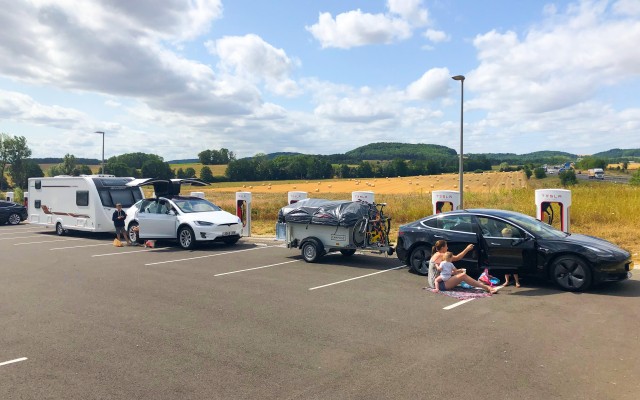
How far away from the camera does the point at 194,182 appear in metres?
20.0

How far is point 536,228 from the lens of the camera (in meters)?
10.1

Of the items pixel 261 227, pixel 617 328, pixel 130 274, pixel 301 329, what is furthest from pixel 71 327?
pixel 261 227

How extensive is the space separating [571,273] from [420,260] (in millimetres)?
3085

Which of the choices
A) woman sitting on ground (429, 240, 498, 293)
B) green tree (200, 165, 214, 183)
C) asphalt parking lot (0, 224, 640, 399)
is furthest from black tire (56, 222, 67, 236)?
green tree (200, 165, 214, 183)

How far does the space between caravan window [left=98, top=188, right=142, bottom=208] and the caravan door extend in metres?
3.53

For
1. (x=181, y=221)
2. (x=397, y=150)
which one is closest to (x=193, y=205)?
(x=181, y=221)

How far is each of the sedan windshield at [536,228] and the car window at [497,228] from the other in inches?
7.1

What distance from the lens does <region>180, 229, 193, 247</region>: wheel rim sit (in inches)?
635

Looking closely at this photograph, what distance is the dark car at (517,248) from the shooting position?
9008 mm

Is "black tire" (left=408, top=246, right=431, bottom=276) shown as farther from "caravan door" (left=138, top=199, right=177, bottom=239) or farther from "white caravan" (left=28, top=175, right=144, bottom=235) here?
"white caravan" (left=28, top=175, right=144, bottom=235)

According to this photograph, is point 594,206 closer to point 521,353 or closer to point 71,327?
point 521,353

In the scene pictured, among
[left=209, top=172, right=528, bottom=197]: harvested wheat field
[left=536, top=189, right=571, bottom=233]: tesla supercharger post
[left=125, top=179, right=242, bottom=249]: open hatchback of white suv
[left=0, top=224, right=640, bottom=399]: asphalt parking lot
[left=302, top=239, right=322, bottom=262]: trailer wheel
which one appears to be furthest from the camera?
[left=209, top=172, right=528, bottom=197]: harvested wheat field

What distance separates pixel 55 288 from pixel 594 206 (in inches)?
684

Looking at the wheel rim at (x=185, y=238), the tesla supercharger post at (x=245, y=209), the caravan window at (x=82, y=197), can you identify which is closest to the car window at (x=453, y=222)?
the wheel rim at (x=185, y=238)
